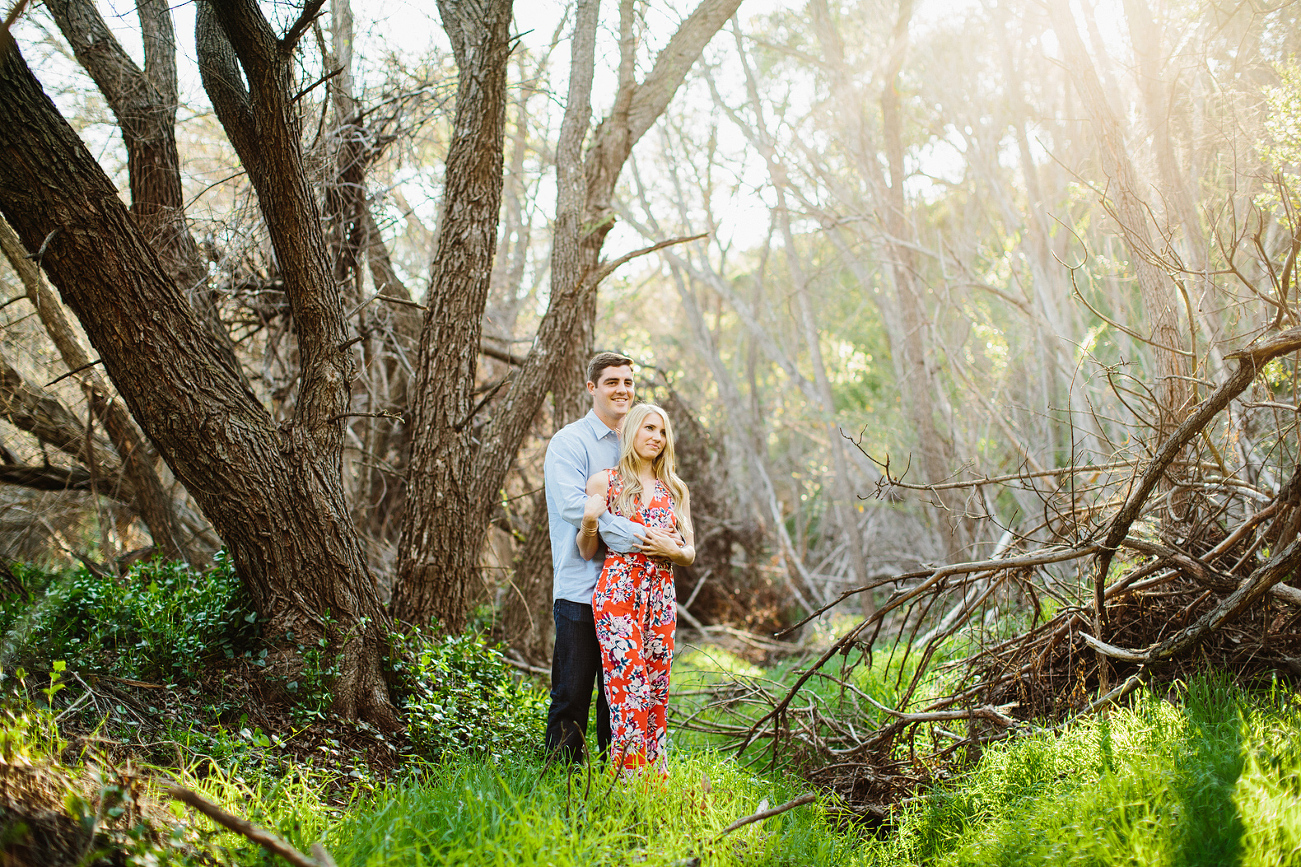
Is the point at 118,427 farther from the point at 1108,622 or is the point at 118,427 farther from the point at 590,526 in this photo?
the point at 1108,622

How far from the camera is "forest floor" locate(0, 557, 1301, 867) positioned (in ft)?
7.78

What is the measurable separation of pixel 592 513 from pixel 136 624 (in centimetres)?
237

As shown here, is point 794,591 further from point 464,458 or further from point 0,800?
point 0,800

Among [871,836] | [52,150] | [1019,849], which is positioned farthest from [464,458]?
[1019,849]

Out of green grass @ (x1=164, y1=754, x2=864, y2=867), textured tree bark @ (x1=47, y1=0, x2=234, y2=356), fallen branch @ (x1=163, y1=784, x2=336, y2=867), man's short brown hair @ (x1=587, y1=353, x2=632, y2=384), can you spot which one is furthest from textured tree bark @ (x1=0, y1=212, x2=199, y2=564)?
fallen branch @ (x1=163, y1=784, x2=336, y2=867)

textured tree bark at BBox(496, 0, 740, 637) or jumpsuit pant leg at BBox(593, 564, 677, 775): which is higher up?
textured tree bark at BBox(496, 0, 740, 637)

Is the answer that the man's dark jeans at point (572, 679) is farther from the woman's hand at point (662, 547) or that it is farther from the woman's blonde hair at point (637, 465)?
the woman's blonde hair at point (637, 465)

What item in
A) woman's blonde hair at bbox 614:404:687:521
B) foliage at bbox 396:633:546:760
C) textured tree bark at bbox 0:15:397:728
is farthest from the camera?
foliage at bbox 396:633:546:760

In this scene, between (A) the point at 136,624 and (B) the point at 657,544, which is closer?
(B) the point at 657,544

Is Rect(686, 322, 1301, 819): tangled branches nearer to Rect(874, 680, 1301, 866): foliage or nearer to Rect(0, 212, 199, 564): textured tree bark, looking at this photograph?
Rect(874, 680, 1301, 866): foliage

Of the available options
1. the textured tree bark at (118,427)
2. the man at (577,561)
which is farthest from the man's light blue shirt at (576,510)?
the textured tree bark at (118,427)

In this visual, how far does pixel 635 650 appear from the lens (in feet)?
11.2

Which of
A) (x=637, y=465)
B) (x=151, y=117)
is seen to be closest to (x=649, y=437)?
(x=637, y=465)

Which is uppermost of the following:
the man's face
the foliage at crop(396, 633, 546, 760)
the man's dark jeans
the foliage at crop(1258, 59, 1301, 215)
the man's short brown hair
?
the foliage at crop(1258, 59, 1301, 215)
